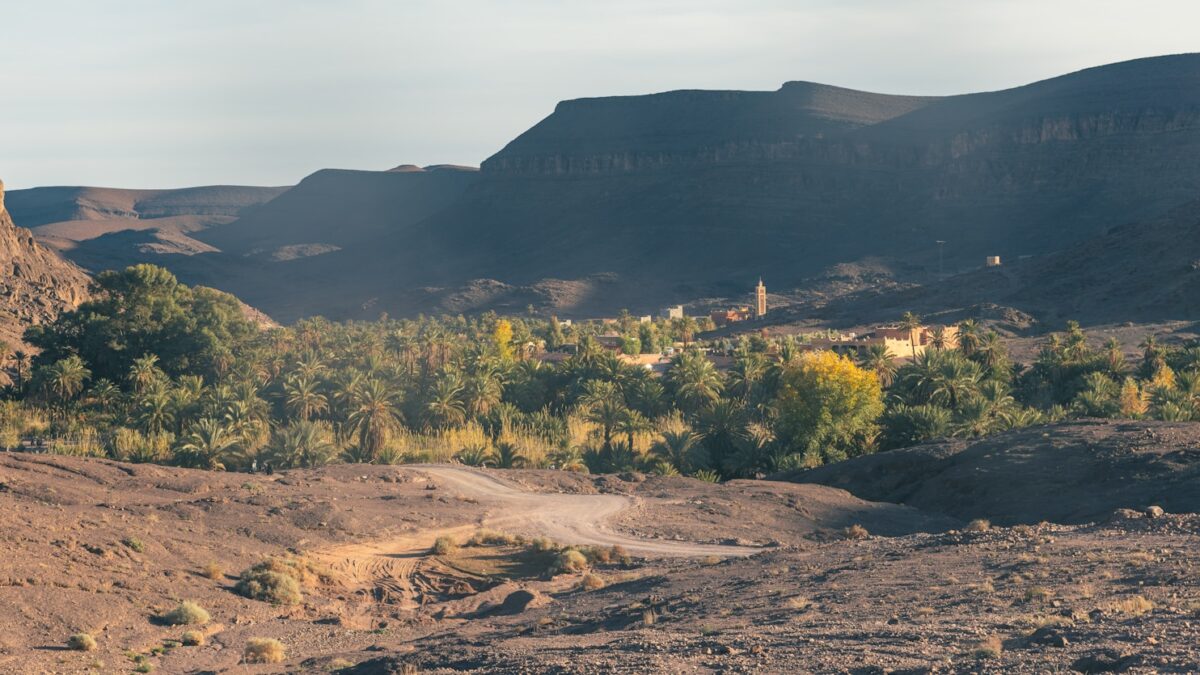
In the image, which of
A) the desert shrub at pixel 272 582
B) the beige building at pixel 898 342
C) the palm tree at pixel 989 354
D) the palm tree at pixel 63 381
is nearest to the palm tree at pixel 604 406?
the palm tree at pixel 989 354

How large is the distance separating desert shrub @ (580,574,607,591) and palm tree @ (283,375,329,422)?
3198 centimetres

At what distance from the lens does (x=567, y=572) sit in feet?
126

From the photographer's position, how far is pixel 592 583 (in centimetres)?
3591

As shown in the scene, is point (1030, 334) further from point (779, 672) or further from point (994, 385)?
point (779, 672)

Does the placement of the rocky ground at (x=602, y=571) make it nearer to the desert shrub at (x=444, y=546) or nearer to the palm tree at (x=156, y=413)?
the desert shrub at (x=444, y=546)

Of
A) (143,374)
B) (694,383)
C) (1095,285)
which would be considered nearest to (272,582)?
(694,383)

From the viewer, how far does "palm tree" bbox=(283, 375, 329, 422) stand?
2635 inches

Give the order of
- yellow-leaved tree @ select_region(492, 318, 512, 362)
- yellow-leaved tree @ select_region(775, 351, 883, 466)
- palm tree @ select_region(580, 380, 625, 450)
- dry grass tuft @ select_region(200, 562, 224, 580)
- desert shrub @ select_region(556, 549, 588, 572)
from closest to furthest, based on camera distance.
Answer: dry grass tuft @ select_region(200, 562, 224, 580) < desert shrub @ select_region(556, 549, 588, 572) < yellow-leaved tree @ select_region(775, 351, 883, 466) < palm tree @ select_region(580, 380, 625, 450) < yellow-leaved tree @ select_region(492, 318, 512, 362)

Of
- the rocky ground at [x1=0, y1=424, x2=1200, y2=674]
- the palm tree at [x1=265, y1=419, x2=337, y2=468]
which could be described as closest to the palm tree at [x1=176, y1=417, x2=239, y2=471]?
the palm tree at [x1=265, y1=419, x2=337, y2=468]

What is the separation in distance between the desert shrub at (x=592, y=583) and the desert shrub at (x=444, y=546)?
564 cm

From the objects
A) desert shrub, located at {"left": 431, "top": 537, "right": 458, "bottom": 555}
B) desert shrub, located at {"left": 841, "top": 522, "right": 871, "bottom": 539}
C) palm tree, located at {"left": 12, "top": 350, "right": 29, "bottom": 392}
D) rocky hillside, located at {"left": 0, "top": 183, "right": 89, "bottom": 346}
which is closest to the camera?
desert shrub, located at {"left": 431, "top": 537, "right": 458, "bottom": 555}

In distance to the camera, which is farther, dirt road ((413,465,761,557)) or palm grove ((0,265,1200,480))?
palm grove ((0,265,1200,480))

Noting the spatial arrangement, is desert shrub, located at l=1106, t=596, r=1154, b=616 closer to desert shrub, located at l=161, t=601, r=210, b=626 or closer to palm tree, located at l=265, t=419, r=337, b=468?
desert shrub, located at l=161, t=601, r=210, b=626

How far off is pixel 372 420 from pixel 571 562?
81.8 ft
